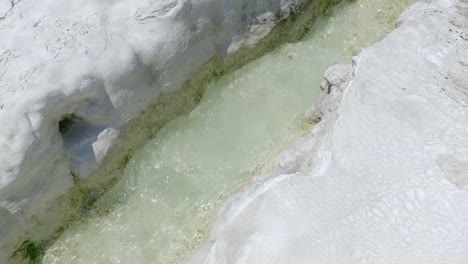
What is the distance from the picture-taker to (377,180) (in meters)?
2.64

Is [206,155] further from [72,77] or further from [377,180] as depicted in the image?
[377,180]

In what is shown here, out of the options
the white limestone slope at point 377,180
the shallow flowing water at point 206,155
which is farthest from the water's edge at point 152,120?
the white limestone slope at point 377,180

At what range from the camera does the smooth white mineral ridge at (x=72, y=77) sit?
117 inches

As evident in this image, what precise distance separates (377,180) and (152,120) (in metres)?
1.49

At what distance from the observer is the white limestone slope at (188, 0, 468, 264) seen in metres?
2.49

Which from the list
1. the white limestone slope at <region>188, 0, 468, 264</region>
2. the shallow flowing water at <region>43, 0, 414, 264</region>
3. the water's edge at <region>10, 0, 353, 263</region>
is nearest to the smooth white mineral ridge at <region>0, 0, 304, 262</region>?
the water's edge at <region>10, 0, 353, 263</region>

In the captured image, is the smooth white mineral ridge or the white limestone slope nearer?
the white limestone slope

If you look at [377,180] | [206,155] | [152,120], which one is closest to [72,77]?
[152,120]

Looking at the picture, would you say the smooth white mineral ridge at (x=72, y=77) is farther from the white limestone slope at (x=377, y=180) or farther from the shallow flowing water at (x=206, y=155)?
the white limestone slope at (x=377, y=180)

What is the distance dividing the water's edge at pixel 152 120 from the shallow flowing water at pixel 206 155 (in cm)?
5

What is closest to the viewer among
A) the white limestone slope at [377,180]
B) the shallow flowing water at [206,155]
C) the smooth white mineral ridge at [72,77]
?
the white limestone slope at [377,180]

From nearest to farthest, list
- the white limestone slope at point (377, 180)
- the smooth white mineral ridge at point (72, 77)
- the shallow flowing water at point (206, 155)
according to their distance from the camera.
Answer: the white limestone slope at point (377, 180) → the smooth white mineral ridge at point (72, 77) → the shallow flowing water at point (206, 155)

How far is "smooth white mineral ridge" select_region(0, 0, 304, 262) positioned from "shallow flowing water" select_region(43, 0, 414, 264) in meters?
0.27

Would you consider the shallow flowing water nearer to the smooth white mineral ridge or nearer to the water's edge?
the water's edge
